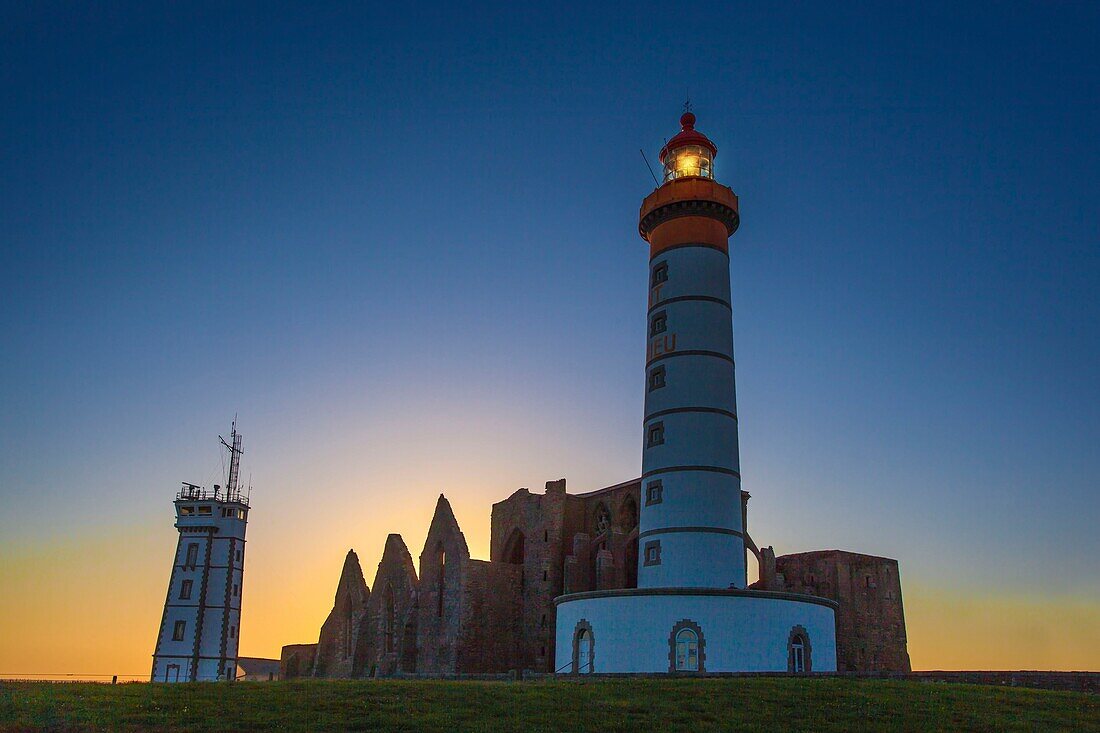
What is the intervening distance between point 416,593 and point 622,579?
12.5 metres

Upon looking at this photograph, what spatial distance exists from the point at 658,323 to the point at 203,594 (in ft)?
125

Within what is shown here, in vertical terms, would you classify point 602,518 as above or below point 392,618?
above

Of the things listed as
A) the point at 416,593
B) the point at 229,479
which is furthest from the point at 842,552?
the point at 229,479

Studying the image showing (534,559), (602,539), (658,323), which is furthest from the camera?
(534,559)

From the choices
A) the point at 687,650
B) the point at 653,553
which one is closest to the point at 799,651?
the point at 687,650

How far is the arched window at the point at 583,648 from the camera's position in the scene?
34.0 metres

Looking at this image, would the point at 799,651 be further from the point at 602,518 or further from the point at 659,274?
the point at 602,518

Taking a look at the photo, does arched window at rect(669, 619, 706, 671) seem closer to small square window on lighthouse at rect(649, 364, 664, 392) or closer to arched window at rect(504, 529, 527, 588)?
small square window on lighthouse at rect(649, 364, 664, 392)

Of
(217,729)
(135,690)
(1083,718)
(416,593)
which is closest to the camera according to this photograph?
(217,729)

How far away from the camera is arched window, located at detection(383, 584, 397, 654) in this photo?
50812mm

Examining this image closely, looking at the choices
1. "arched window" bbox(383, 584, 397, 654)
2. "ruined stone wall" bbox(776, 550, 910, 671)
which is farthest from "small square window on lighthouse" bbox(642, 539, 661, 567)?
"arched window" bbox(383, 584, 397, 654)

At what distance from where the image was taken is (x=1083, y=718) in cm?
2070

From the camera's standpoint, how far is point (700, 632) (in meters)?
32.2

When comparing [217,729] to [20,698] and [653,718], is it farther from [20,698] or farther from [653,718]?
[653,718]
